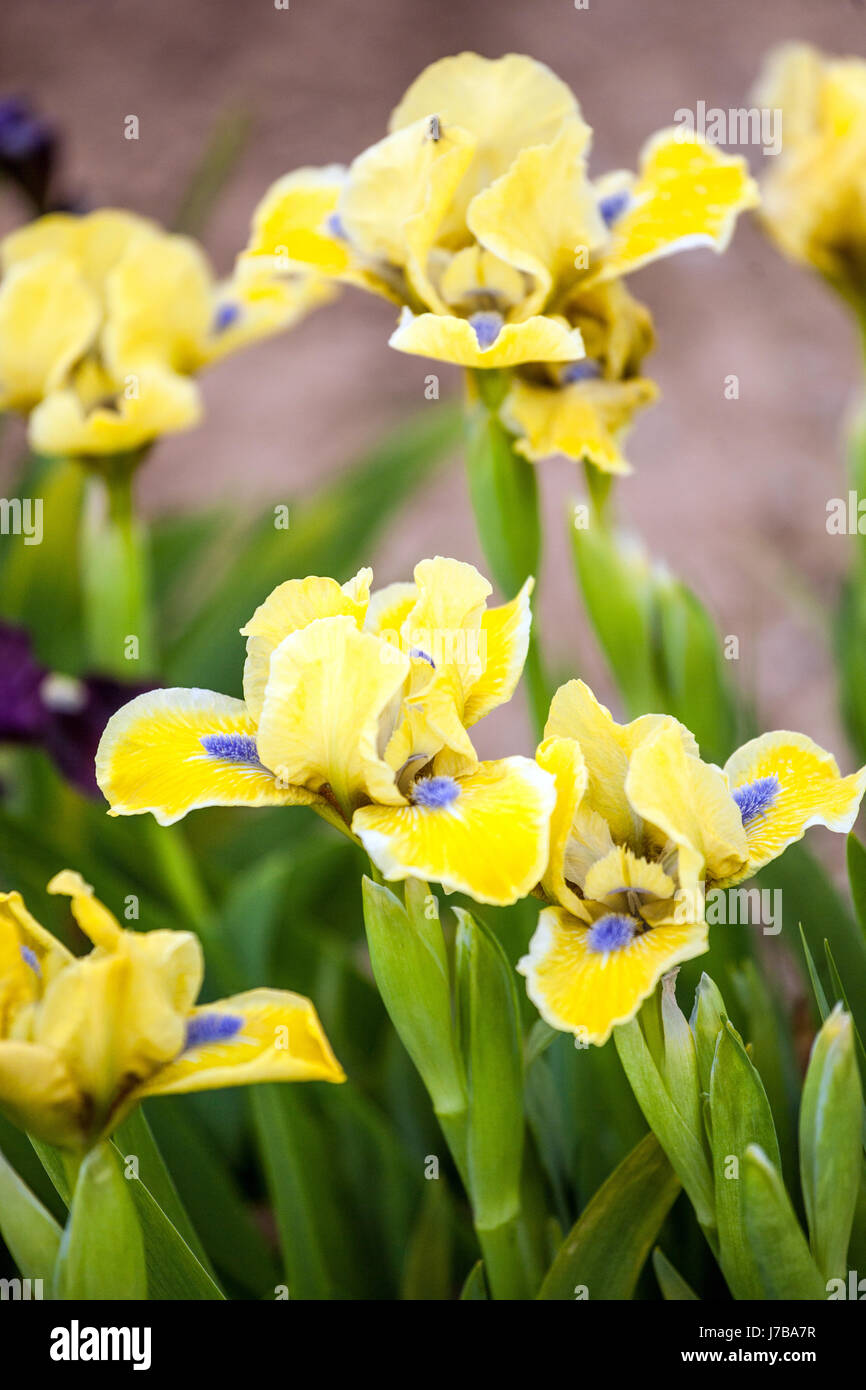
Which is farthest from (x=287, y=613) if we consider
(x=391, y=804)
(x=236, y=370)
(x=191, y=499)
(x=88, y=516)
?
(x=236, y=370)

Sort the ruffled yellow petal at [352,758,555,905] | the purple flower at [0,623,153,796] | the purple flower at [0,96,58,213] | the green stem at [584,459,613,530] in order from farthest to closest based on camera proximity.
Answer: the purple flower at [0,96,58,213]
the purple flower at [0,623,153,796]
the green stem at [584,459,613,530]
the ruffled yellow petal at [352,758,555,905]

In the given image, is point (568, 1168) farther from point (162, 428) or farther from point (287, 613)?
point (162, 428)

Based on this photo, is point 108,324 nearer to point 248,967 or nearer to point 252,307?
point 252,307

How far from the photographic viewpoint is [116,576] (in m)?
0.69

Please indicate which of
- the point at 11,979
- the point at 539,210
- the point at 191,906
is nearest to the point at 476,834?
the point at 11,979

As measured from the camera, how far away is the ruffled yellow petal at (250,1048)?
0.31 meters

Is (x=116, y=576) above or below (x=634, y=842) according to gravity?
above

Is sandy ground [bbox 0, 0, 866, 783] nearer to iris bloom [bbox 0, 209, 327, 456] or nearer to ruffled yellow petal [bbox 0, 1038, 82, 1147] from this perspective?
iris bloom [bbox 0, 209, 327, 456]

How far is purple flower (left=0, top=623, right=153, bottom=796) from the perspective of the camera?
66 centimetres

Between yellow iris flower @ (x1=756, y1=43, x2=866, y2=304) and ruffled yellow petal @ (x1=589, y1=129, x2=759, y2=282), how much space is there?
17 cm

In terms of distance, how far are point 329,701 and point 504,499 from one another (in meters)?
0.19

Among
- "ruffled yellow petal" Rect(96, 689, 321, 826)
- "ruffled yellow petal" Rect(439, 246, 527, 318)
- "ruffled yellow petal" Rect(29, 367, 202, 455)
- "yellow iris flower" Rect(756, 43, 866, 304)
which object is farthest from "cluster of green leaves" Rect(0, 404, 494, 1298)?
"yellow iris flower" Rect(756, 43, 866, 304)
